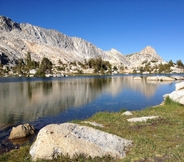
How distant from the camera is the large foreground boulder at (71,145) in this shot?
14512 mm

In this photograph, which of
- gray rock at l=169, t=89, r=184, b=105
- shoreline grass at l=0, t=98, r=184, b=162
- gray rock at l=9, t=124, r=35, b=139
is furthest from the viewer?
gray rock at l=169, t=89, r=184, b=105

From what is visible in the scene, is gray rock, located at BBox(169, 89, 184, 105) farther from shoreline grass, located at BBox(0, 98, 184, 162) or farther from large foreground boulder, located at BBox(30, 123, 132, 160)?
large foreground boulder, located at BBox(30, 123, 132, 160)

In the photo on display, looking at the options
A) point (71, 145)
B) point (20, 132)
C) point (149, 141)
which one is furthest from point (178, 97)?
point (71, 145)

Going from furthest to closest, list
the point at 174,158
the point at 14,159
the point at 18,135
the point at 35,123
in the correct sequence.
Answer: the point at 35,123
the point at 18,135
the point at 14,159
the point at 174,158

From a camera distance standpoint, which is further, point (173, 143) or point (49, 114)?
point (49, 114)

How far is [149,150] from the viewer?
15531mm

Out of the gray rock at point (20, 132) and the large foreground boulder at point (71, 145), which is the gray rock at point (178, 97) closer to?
the large foreground boulder at point (71, 145)

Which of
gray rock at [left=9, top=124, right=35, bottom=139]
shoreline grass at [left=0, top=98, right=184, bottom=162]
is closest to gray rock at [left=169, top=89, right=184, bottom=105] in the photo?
shoreline grass at [left=0, top=98, right=184, bottom=162]

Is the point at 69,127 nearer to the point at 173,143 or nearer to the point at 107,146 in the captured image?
the point at 107,146

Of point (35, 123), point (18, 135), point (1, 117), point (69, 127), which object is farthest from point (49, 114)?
point (69, 127)

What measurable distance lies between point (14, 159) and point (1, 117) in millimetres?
23683

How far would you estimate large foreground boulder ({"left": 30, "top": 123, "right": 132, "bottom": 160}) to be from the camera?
1451 cm

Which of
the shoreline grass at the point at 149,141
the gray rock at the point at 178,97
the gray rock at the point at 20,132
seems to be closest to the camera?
the shoreline grass at the point at 149,141

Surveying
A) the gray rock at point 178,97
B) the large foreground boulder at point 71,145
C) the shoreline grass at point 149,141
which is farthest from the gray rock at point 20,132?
the gray rock at point 178,97
